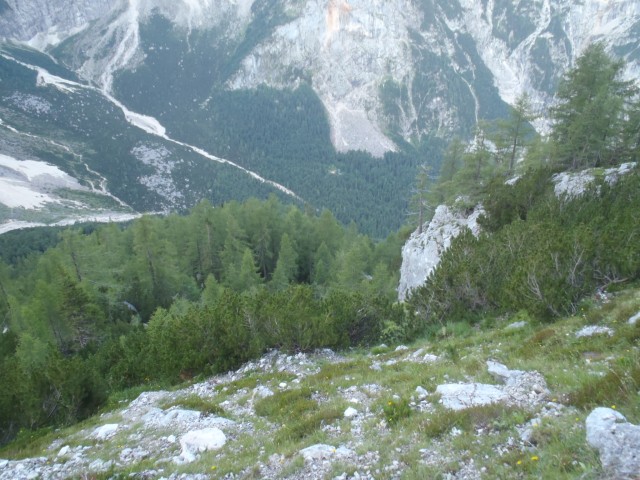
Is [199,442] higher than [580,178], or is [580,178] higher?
[580,178]

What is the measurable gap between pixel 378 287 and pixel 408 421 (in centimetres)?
3451

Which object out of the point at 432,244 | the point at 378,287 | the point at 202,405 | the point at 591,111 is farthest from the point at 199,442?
the point at 378,287

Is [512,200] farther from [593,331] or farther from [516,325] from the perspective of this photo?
[593,331]

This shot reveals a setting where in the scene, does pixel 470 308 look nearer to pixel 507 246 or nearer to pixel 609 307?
pixel 507 246

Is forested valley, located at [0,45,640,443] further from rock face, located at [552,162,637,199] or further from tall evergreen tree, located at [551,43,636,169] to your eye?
rock face, located at [552,162,637,199]

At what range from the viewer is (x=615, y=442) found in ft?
14.1

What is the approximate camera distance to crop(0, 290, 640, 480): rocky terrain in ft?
17.6

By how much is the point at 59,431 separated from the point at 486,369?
13.4 m

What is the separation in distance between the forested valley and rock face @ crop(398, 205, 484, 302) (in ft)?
6.06

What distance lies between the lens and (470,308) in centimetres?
1598

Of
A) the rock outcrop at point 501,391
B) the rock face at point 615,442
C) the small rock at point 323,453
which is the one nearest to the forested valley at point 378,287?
the rock outcrop at point 501,391

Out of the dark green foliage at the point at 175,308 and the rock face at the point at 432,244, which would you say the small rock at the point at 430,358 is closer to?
the dark green foliage at the point at 175,308

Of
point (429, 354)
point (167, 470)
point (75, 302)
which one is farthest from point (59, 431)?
point (75, 302)

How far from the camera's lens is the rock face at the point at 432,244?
32469 mm
